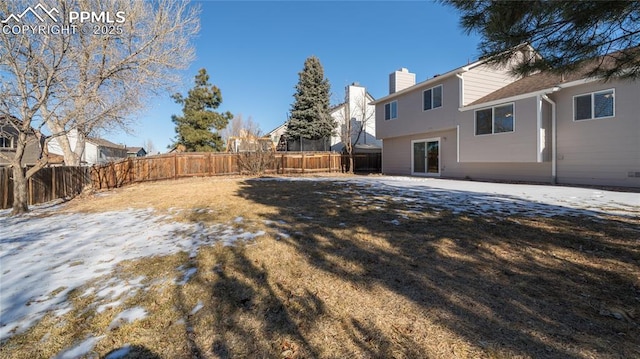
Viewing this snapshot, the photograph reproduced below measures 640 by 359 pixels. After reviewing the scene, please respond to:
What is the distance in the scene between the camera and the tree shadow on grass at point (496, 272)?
2.08m

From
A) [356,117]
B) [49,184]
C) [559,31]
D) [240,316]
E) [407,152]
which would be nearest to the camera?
[240,316]

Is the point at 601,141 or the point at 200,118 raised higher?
the point at 200,118

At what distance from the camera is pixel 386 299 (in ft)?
8.64

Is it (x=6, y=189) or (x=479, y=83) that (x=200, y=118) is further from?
(x=479, y=83)

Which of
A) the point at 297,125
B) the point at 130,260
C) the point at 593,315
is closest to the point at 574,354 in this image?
the point at 593,315

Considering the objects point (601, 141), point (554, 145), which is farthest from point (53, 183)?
point (601, 141)

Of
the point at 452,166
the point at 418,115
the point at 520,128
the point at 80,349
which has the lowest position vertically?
the point at 80,349

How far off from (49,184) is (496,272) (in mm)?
11643

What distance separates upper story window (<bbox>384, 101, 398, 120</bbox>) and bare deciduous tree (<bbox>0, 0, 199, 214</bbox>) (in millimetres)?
10789

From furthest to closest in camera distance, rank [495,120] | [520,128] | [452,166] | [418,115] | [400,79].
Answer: [400,79], [418,115], [452,166], [495,120], [520,128]

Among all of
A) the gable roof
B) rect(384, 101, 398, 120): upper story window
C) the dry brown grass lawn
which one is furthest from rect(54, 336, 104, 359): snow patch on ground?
rect(384, 101, 398, 120): upper story window

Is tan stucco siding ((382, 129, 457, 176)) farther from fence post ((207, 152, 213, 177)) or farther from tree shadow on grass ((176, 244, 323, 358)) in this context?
tree shadow on grass ((176, 244, 323, 358))

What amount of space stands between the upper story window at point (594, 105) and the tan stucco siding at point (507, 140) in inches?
45.1

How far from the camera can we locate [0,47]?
7.18 metres
